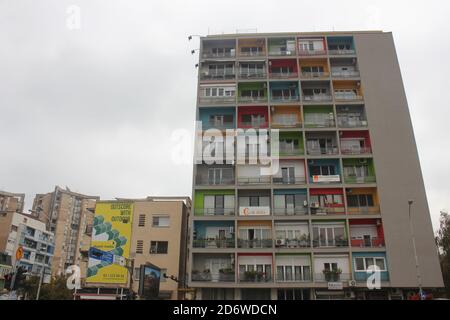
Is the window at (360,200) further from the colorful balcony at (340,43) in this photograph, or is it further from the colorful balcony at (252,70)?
the colorful balcony at (340,43)

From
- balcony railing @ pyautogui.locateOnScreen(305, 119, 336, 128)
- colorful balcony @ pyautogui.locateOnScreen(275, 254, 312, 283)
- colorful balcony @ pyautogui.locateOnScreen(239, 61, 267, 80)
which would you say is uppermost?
colorful balcony @ pyautogui.locateOnScreen(239, 61, 267, 80)

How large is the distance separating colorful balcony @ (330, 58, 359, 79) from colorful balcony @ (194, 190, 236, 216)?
20.2m

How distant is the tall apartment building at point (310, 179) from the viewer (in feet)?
123

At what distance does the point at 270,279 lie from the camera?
37281 millimetres

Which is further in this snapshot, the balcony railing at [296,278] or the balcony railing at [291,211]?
the balcony railing at [291,211]

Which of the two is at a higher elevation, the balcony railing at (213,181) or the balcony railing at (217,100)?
the balcony railing at (217,100)

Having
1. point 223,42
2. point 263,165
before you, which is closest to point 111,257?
point 263,165

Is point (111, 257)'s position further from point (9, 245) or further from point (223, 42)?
point (9, 245)

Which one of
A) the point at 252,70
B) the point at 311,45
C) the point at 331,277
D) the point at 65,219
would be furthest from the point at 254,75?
the point at 65,219

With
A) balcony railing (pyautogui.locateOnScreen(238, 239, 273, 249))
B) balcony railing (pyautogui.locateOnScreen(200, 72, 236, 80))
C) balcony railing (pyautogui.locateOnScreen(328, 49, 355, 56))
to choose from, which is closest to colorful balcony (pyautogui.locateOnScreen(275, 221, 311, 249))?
balcony railing (pyautogui.locateOnScreen(238, 239, 273, 249))

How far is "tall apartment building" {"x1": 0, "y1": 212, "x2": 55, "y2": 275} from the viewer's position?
79250mm

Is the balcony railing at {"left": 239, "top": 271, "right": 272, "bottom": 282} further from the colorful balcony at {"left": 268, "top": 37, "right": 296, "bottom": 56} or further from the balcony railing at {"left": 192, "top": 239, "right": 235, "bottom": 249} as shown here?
the colorful balcony at {"left": 268, "top": 37, "right": 296, "bottom": 56}

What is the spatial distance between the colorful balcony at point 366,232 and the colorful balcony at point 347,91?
48.2ft

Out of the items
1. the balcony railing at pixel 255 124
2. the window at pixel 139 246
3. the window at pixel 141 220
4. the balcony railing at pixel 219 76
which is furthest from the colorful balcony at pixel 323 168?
the window at pixel 139 246
